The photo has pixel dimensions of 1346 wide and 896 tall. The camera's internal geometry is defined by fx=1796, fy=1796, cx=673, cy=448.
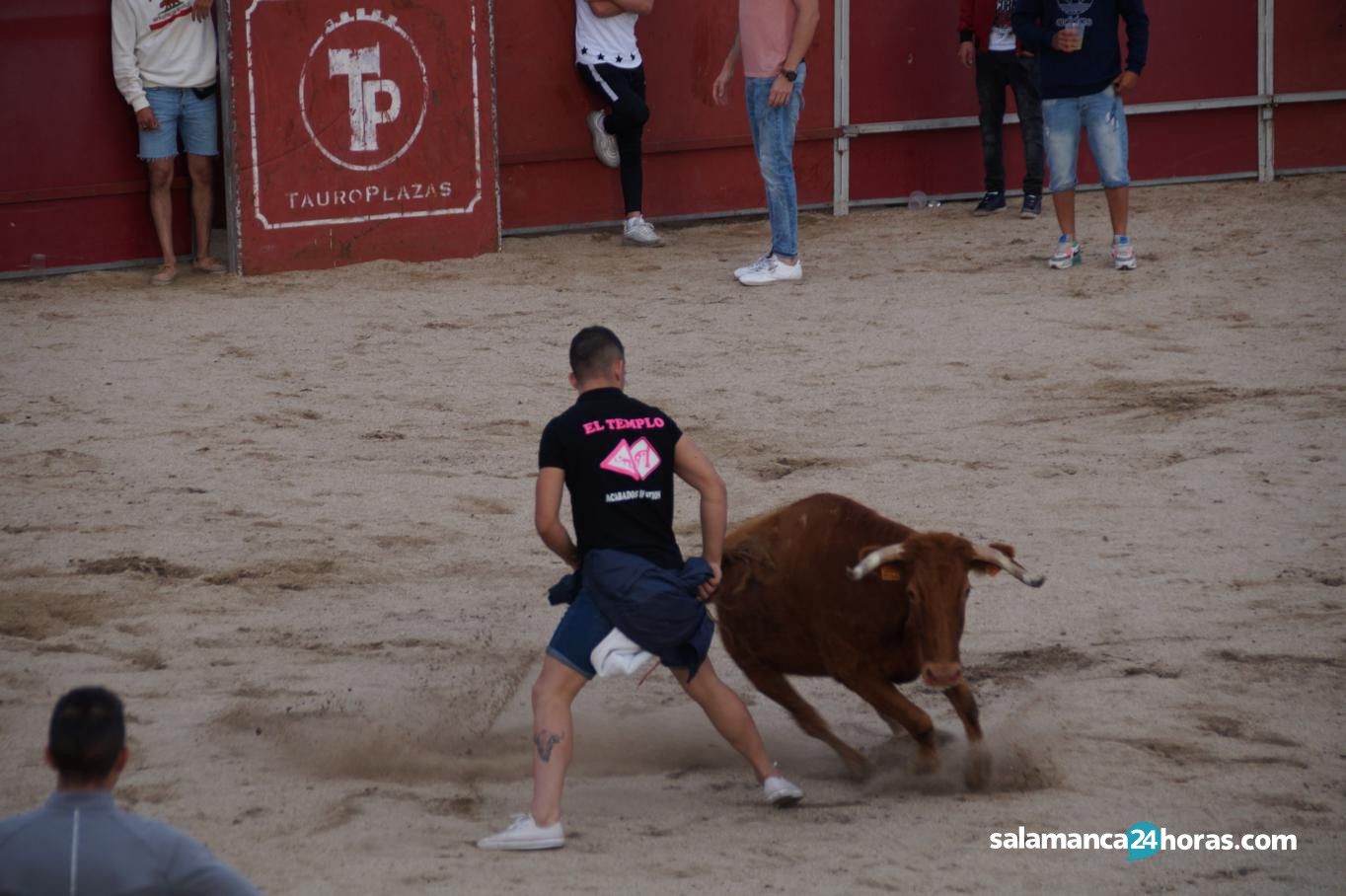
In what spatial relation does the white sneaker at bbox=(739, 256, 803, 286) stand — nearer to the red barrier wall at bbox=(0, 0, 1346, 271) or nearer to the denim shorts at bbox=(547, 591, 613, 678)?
the red barrier wall at bbox=(0, 0, 1346, 271)

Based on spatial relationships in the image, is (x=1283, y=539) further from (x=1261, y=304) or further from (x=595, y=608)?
(x=1261, y=304)

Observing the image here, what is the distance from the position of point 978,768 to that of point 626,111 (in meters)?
8.16

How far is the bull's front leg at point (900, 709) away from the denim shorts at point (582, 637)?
866 millimetres

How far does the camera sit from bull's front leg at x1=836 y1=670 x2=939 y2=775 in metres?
5.19

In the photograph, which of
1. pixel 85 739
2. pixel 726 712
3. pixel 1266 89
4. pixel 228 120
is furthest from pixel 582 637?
pixel 1266 89

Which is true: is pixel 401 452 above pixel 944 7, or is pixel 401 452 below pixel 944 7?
below

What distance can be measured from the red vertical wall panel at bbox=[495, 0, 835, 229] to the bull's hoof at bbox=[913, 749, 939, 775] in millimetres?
8528

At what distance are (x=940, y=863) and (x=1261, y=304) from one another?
7235 millimetres

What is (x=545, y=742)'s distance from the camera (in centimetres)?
472

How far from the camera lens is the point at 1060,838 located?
4.59 m

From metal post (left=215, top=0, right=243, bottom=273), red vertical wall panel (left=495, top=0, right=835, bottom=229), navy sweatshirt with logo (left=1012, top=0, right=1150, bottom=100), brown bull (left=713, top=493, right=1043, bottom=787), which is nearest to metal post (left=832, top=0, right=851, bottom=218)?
red vertical wall panel (left=495, top=0, right=835, bottom=229)

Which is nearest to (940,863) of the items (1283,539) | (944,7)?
(1283,539)

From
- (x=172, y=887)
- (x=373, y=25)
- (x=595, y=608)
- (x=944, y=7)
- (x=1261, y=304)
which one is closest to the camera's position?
(x=172, y=887)

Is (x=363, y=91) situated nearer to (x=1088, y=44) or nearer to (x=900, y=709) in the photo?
(x=1088, y=44)
